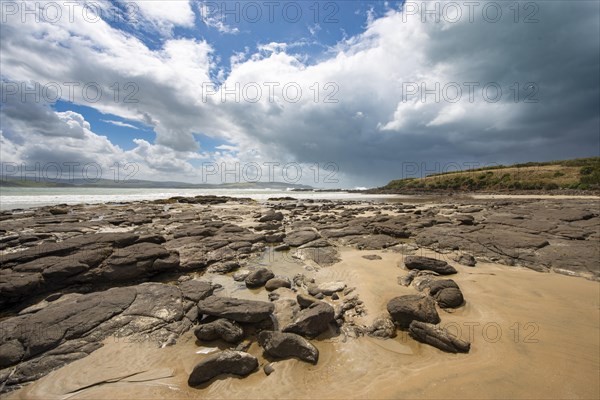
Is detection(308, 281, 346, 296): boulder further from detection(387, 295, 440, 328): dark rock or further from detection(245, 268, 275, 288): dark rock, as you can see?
detection(387, 295, 440, 328): dark rock

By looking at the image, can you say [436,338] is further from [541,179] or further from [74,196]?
[541,179]

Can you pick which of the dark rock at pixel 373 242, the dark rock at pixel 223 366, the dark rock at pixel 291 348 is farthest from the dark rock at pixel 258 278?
the dark rock at pixel 373 242

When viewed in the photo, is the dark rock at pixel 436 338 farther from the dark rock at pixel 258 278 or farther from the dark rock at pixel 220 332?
the dark rock at pixel 258 278

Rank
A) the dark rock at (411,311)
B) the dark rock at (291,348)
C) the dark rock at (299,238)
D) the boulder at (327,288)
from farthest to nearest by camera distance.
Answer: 1. the dark rock at (299,238)
2. the boulder at (327,288)
3. the dark rock at (411,311)
4. the dark rock at (291,348)

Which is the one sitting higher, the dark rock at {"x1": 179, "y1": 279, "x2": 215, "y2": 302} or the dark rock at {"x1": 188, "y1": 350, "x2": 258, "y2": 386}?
the dark rock at {"x1": 179, "y1": 279, "x2": 215, "y2": 302}

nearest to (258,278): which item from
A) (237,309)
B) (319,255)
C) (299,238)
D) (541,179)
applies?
(237,309)

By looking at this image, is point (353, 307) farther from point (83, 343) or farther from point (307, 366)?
point (83, 343)

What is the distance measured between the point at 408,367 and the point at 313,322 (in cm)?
170

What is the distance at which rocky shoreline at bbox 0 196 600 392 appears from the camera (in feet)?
14.0

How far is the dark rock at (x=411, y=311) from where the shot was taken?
15.9ft

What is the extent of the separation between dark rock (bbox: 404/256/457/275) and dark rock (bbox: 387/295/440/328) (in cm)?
263

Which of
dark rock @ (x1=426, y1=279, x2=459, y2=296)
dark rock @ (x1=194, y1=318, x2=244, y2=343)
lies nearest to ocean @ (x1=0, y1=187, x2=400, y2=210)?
dark rock @ (x1=194, y1=318, x2=244, y2=343)

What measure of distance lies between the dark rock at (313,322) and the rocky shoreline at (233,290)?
21 mm

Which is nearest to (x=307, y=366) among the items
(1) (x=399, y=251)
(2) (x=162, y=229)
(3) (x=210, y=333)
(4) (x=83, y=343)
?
(3) (x=210, y=333)
